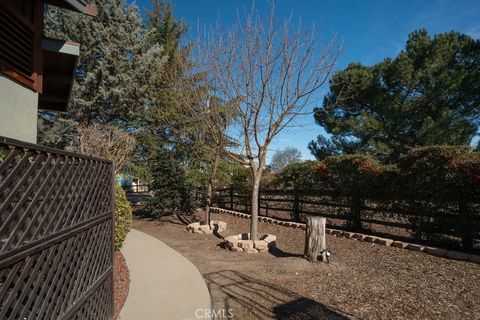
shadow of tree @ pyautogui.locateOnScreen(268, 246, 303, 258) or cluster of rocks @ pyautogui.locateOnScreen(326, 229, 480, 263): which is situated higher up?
cluster of rocks @ pyautogui.locateOnScreen(326, 229, 480, 263)

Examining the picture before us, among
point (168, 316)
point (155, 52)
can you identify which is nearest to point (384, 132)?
point (155, 52)

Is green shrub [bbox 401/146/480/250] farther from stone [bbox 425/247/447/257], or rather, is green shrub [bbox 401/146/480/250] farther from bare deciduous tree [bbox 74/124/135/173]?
bare deciduous tree [bbox 74/124/135/173]

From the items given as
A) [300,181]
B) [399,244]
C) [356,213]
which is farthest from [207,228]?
[399,244]

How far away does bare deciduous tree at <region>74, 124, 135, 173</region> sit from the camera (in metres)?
13.3

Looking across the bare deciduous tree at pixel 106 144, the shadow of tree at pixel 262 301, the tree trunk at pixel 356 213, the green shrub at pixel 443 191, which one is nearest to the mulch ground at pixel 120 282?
the shadow of tree at pixel 262 301

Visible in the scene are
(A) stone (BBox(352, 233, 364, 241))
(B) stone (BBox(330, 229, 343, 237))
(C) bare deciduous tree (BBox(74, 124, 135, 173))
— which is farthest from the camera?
(C) bare deciduous tree (BBox(74, 124, 135, 173))

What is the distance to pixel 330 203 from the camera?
9781 mm

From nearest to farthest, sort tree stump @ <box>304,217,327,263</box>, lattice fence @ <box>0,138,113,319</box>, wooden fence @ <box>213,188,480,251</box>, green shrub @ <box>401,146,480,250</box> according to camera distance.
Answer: lattice fence @ <box>0,138,113,319</box> < tree stump @ <box>304,217,327,263</box> < green shrub @ <box>401,146,480,250</box> < wooden fence @ <box>213,188,480,251</box>

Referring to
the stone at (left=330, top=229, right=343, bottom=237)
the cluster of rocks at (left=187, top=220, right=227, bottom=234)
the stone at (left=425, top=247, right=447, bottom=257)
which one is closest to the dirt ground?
the stone at (left=425, top=247, right=447, bottom=257)

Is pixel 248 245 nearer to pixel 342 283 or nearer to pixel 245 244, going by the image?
pixel 245 244

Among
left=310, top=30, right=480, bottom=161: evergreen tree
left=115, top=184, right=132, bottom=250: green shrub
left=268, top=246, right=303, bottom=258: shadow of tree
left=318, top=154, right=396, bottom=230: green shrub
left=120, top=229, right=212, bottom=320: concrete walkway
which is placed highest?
left=310, top=30, right=480, bottom=161: evergreen tree

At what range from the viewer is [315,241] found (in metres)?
6.09

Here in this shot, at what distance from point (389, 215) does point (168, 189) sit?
866 cm

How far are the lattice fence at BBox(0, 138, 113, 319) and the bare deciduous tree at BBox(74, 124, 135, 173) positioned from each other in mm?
10930
